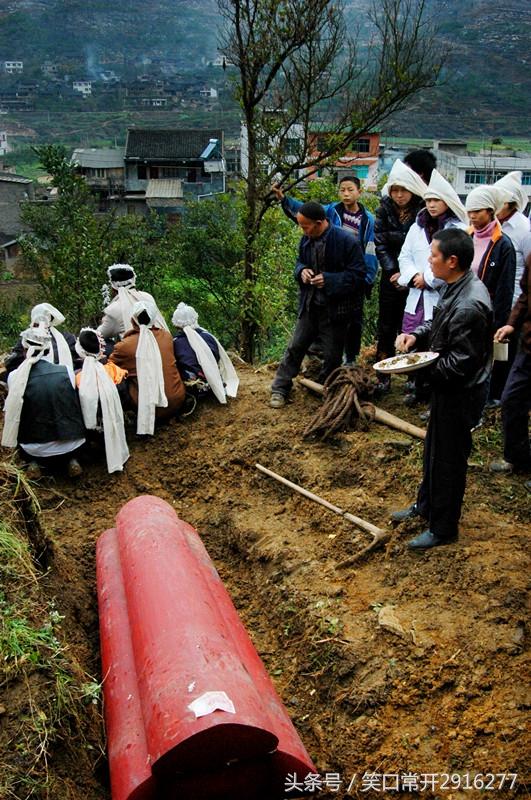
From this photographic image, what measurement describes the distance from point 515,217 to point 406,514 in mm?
2581

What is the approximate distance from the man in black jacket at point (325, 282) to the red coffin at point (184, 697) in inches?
119

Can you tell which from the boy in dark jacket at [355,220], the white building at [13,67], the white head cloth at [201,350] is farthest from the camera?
the white building at [13,67]

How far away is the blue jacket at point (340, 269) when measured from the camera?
5.99 m

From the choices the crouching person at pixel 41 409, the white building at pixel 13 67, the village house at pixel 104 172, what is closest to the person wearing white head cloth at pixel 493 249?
the crouching person at pixel 41 409

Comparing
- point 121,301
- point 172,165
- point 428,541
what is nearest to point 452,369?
point 428,541

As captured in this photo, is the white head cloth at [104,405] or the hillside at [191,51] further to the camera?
the hillside at [191,51]

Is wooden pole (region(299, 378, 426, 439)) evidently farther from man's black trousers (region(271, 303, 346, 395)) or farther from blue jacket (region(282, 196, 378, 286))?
blue jacket (region(282, 196, 378, 286))

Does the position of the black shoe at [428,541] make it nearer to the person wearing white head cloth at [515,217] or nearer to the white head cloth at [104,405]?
the person wearing white head cloth at [515,217]

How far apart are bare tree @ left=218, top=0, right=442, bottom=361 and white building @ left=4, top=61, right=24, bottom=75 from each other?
96.4 m

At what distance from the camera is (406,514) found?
4.55m

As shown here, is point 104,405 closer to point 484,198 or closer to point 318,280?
point 318,280

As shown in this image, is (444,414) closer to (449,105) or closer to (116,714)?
(116,714)

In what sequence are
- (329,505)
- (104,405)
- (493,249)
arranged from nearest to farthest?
(329,505) < (493,249) < (104,405)

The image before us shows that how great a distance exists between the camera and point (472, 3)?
90.8m
